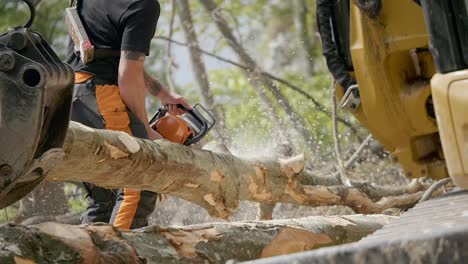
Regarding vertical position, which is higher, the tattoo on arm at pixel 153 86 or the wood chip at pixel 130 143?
the tattoo on arm at pixel 153 86

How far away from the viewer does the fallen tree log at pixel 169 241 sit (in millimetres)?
2834

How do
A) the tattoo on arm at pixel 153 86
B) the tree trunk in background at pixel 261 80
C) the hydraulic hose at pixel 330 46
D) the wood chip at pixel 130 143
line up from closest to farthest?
the hydraulic hose at pixel 330 46
the wood chip at pixel 130 143
the tattoo on arm at pixel 153 86
the tree trunk in background at pixel 261 80

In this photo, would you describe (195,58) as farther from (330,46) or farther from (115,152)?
(330,46)

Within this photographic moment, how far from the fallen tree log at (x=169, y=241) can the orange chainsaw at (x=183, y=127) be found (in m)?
0.98

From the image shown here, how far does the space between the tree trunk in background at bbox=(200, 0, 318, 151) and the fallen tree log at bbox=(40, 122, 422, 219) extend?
188 cm

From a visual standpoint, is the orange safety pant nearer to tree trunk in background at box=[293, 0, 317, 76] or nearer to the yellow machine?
the yellow machine

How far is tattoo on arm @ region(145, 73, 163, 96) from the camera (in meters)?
5.73

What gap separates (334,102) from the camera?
6492mm

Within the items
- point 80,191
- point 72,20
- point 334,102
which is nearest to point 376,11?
point 72,20

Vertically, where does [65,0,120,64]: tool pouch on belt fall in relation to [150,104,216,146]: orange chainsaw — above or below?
above

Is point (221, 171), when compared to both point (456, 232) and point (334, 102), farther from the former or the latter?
point (456, 232)

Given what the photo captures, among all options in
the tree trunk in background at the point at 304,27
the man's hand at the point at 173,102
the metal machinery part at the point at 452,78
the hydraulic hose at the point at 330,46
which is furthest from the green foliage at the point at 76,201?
the tree trunk in background at the point at 304,27

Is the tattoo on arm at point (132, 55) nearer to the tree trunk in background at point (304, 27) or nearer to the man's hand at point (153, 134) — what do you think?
the man's hand at point (153, 134)

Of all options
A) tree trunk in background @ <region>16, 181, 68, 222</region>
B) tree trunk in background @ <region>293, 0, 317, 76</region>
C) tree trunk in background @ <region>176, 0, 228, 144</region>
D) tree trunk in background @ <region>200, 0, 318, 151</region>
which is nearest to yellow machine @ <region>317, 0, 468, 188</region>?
tree trunk in background @ <region>16, 181, 68, 222</region>
